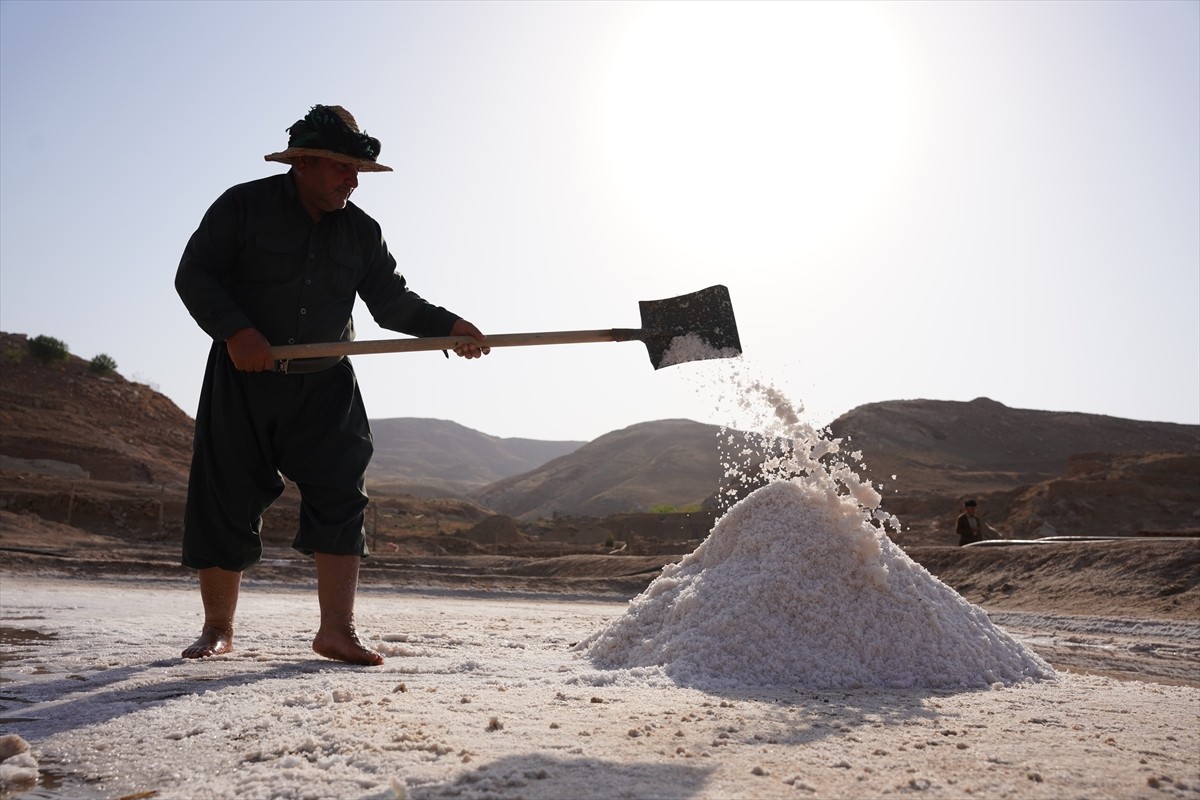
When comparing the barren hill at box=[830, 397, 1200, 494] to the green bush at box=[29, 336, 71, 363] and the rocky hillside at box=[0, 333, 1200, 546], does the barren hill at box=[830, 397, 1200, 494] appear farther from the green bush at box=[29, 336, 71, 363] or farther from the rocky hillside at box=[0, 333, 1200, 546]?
the green bush at box=[29, 336, 71, 363]

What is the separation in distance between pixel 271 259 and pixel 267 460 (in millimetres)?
656

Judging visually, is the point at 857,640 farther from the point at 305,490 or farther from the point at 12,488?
the point at 12,488

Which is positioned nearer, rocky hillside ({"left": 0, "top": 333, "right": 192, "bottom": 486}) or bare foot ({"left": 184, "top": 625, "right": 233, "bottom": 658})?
bare foot ({"left": 184, "top": 625, "right": 233, "bottom": 658})

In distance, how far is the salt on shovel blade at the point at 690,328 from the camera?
150 inches

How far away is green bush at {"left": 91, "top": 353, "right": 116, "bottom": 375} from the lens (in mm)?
38812

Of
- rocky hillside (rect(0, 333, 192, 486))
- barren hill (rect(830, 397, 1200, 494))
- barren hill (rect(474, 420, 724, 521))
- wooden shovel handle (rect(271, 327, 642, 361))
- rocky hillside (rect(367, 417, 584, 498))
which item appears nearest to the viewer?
wooden shovel handle (rect(271, 327, 642, 361))

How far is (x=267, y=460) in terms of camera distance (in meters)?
3.38

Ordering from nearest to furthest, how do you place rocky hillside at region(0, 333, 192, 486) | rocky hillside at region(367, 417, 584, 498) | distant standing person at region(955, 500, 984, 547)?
distant standing person at region(955, 500, 984, 547) < rocky hillside at region(0, 333, 192, 486) < rocky hillside at region(367, 417, 584, 498)

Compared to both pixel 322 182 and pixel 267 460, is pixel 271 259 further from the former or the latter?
pixel 267 460

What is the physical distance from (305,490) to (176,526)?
19.2 m

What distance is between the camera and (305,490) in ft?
11.2

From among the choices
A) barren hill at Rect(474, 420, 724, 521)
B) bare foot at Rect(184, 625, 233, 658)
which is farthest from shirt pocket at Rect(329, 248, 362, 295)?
barren hill at Rect(474, 420, 724, 521)

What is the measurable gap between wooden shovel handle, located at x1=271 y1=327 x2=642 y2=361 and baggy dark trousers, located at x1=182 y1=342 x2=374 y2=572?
16 cm

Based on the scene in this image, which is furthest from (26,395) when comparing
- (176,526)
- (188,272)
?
(188,272)
